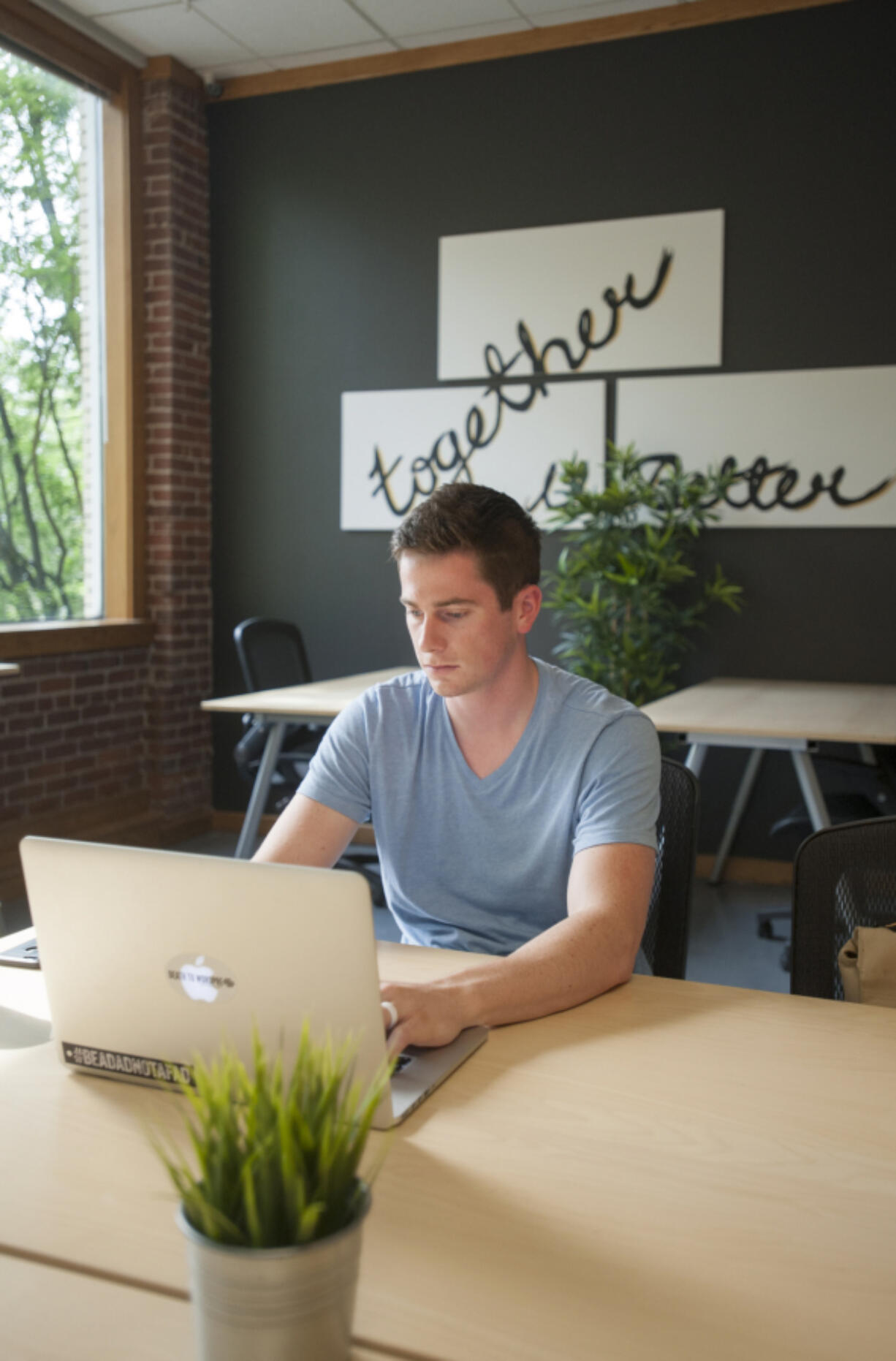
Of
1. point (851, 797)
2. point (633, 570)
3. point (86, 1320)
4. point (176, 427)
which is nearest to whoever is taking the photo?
point (86, 1320)

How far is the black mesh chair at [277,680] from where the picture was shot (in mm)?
3986

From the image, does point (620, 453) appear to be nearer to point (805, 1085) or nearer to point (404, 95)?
point (404, 95)

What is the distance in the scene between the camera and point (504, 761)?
1601mm

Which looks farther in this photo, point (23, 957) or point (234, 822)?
point (234, 822)

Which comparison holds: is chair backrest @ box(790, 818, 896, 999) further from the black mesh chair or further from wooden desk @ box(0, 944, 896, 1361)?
the black mesh chair

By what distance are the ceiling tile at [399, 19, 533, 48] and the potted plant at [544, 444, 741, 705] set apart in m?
1.75

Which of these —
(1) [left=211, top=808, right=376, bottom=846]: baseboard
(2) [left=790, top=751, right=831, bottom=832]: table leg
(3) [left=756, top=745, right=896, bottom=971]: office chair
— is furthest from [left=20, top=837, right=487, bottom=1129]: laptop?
(1) [left=211, top=808, right=376, bottom=846]: baseboard

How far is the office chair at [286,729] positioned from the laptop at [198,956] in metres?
2.68

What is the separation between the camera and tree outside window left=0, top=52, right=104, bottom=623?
172 inches

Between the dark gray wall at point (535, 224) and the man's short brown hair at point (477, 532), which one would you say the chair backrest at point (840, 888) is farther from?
the dark gray wall at point (535, 224)

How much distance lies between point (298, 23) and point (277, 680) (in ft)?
8.50

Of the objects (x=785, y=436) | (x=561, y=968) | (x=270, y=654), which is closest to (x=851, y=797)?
(x=785, y=436)

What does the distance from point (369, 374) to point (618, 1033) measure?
13.8 ft

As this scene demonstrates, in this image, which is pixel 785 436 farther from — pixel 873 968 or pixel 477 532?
pixel 873 968
